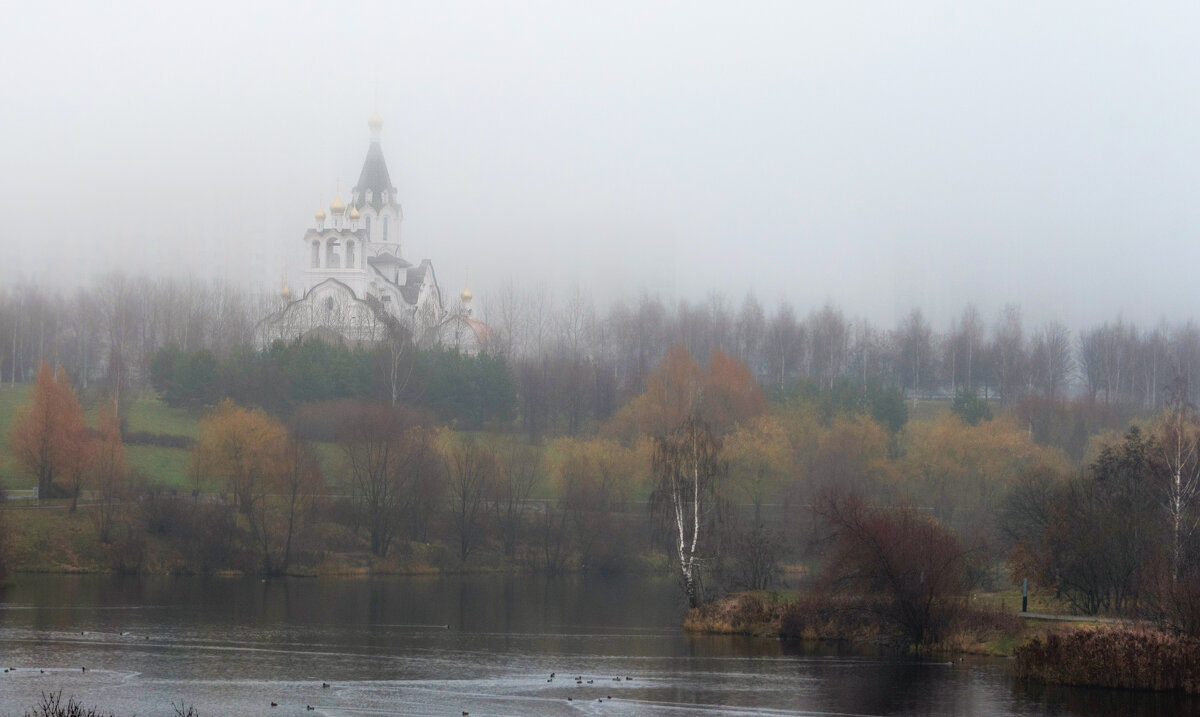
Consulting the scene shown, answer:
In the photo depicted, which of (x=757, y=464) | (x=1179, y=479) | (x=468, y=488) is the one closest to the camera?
(x=1179, y=479)

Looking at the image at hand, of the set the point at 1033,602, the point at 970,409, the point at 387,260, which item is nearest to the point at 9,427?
the point at 387,260

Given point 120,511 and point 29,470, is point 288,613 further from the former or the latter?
point 29,470

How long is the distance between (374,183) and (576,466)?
53.2 meters

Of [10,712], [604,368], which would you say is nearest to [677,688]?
[10,712]

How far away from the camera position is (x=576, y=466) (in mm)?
71438

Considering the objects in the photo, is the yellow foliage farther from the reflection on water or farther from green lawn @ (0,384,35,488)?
green lawn @ (0,384,35,488)

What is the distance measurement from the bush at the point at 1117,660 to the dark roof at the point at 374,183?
9260 cm

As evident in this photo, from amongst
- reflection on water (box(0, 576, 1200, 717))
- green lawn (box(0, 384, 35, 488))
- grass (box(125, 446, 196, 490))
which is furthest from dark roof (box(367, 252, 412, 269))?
reflection on water (box(0, 576, 1200, 717))

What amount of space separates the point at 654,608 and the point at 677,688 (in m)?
17.8

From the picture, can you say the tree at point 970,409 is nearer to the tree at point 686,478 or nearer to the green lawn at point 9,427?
the tree at point 686,478

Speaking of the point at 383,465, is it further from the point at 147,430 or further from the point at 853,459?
the point at 853,459

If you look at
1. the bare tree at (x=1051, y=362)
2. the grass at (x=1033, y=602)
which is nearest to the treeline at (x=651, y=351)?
the bare tree at (x=1051, y=362)

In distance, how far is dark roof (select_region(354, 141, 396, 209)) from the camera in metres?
117

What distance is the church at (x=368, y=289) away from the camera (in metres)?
103
